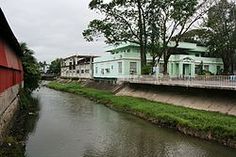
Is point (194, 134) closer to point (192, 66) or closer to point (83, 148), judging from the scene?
point (83, 148)

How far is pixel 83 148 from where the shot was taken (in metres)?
16.5

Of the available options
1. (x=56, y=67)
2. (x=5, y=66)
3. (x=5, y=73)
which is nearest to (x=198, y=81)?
(x=5, y=73)

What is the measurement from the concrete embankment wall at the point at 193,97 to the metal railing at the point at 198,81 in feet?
2.13

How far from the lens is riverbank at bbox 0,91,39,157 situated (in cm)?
1286

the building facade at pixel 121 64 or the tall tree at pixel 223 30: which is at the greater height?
the tall tree at pixel 223 30

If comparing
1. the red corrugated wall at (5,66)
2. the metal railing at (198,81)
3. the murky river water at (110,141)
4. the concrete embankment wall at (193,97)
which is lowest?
the murky river water at (110,141)

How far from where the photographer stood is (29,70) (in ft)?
135

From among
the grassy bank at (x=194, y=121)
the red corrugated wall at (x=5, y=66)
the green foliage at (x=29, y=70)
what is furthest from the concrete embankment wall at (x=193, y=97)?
the red corrugated wall at (x=5, y=66)

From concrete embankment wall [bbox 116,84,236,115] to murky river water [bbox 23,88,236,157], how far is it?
4.50 meters

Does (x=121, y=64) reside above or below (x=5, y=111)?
above

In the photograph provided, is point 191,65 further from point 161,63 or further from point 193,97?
point 193,97

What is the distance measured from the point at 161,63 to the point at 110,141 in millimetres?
32425

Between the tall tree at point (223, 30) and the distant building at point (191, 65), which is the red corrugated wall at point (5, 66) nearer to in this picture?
the tall tree at point (223, 30)

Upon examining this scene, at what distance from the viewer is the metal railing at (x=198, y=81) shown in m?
23.1
